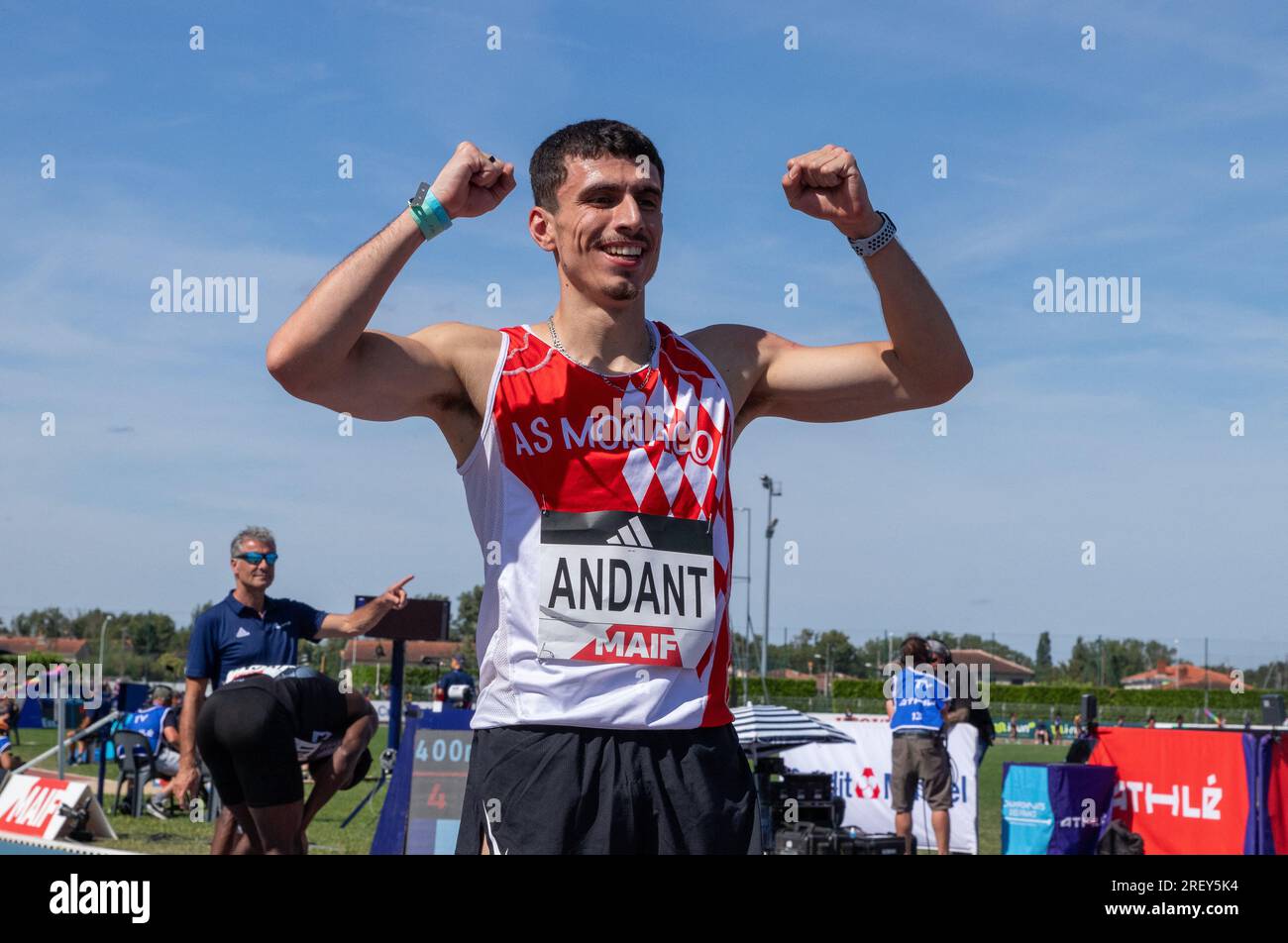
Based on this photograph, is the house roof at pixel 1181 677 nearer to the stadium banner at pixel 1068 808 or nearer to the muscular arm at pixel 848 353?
the stadium banner at pixel 1068 808

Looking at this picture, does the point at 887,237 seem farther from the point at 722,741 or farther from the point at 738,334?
the point at 722,741

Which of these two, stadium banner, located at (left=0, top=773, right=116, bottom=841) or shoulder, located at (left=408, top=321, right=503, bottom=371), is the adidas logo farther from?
stadium banner, located at (left=0, top=773, right=116, bottom=841)

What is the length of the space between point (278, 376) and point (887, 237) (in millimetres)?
1422

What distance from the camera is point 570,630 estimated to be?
8.62 feet

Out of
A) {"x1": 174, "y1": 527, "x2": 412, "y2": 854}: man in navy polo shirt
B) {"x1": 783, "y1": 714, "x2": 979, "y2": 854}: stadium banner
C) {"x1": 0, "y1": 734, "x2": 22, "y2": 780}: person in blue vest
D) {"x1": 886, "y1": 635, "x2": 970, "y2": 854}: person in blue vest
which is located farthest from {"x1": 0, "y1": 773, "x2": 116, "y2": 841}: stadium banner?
{"x1": 783, "y1": 714, "x2": 979, "y2": 854}: stadium banner

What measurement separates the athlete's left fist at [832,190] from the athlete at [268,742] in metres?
4.33

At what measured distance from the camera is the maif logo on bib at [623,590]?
262 centimetres

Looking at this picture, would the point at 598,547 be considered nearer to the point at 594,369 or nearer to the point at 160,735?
the point at 594,369

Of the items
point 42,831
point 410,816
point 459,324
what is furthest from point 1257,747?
point 42,831

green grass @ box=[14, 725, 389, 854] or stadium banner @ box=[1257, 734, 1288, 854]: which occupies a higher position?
stadium banner @ box=[1257, 734, 1288, 854]

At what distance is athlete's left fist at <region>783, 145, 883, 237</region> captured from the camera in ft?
9.36

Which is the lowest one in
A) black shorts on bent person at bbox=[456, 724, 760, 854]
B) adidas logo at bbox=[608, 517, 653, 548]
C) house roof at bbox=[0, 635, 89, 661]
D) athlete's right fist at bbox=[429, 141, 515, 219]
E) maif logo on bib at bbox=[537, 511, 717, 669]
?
house roof at bbox=[0, 635, 89, 661]

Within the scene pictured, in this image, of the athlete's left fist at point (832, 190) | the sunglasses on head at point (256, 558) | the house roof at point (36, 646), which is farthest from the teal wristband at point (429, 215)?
the house roof at point (36, 646)

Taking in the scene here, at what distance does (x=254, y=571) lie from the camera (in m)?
7.75
